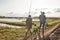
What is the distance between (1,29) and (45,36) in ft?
2.61

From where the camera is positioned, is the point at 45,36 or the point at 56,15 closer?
the point at 45,36

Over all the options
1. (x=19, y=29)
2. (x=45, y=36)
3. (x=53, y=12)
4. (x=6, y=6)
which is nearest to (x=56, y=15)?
(x=53, y=12)

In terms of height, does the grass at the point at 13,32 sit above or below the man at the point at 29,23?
below

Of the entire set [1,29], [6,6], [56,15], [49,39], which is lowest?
[49,39]

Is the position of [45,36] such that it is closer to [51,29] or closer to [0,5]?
[51,29]

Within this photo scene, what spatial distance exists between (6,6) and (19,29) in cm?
51

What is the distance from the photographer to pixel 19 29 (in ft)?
9.16

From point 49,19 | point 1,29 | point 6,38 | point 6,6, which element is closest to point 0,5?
point 6,6

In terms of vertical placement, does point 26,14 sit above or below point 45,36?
above

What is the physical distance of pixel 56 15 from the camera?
287 centimetres

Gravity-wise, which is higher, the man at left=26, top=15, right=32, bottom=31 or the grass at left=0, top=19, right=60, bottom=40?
the man at left=26, top=15, right=32, bottom=31

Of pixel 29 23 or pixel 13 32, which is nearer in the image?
pixel 29 23

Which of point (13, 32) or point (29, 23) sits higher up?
point (29, 23)

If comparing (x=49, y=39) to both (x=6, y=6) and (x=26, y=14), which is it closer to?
(x=26, y=14)
